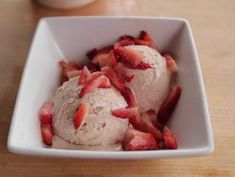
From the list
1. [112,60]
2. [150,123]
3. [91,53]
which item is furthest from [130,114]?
[91,53]

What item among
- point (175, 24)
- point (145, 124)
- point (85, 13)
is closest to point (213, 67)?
point (175, 24)

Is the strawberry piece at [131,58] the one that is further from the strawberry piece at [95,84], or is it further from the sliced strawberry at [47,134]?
the sliced strawberry at [47,134]

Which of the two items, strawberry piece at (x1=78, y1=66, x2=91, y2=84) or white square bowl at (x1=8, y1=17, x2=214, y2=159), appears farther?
strawberry piece at (x1=78, y1=66, x2=91, y2=84)

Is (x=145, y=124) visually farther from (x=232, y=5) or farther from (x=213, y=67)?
(x=232, y=5)

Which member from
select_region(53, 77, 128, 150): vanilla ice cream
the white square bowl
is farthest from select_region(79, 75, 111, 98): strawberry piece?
the white square bowl

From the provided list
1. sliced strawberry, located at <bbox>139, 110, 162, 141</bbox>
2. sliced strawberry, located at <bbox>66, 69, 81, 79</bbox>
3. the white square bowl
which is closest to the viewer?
the white square bowl

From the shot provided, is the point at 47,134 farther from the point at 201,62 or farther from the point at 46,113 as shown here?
the point at 201,62

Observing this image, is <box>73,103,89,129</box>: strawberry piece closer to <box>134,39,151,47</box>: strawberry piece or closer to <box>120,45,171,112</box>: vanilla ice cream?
<box>120,45,171,112</box>: vanilla ice cream
